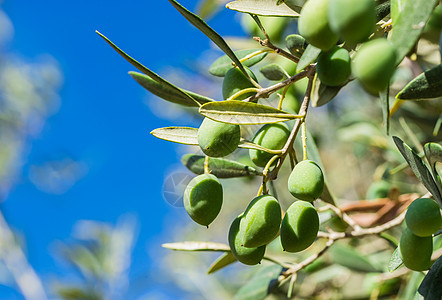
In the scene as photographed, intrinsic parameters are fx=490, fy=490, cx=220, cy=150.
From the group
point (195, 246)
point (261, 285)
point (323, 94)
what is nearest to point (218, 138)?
point (323, 94)

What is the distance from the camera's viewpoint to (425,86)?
2.02 feet

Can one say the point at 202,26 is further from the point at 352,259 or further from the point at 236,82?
the point at 352,259

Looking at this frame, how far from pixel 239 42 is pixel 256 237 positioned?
1.14m

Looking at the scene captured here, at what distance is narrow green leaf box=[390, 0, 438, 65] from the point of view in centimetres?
47

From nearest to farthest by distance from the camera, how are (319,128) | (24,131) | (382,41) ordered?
(382,41) < (319,128) < (24,131)

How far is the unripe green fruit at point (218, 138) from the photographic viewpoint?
68 cm

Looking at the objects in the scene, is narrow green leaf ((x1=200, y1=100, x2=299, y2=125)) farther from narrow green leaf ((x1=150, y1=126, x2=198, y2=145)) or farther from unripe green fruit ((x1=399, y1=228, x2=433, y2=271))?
unripe green fruit ((x1=399, y1=228, x2=433, y2=271))

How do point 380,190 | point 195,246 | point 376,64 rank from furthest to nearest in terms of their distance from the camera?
point 380,190 < point 195,246 < point 376,64

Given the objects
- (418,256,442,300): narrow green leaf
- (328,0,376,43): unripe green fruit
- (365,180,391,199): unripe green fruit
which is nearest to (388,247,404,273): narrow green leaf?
(418,256,442,300): narrow green leaf

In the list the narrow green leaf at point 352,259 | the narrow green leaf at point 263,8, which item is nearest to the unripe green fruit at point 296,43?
the narrow green leaf at point 263,8

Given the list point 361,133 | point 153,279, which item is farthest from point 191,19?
point 153,279

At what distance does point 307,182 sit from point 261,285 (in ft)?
1.80

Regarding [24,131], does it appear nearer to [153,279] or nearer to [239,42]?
[153,279]

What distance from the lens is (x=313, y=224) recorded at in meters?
0.68
